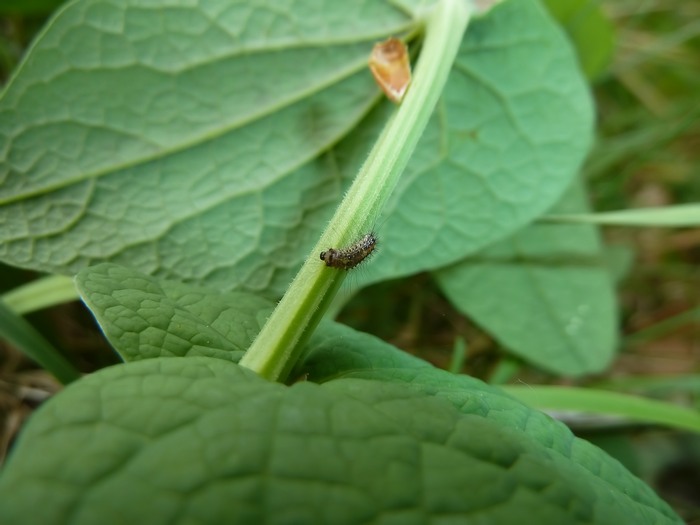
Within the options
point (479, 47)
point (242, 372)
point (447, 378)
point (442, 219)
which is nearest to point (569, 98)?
point (479, 47)

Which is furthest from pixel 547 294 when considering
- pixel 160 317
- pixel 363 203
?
pixel 160 317

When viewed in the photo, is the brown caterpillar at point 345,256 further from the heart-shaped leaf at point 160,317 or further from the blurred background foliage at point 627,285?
the blurred background foliage at point 627,285

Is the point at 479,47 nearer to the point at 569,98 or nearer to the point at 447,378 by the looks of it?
the point at 569,98

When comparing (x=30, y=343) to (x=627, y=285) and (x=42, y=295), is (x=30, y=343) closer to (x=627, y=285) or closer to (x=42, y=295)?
(x=42, y=295)

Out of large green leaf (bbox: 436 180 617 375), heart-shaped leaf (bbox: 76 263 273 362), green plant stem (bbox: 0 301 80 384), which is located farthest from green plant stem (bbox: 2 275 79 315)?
large green leaf (bbox: 436 180 617 375)

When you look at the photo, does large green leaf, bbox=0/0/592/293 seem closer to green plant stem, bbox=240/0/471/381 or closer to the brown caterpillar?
green plant stem, bbox=240/0/471/381
